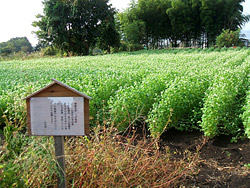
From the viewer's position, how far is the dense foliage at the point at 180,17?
35.2 meters

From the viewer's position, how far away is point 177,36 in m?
41.5

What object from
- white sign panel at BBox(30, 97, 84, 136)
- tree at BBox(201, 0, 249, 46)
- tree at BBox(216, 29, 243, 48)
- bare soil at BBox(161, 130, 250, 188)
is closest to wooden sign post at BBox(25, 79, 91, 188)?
white sign panel at BBox(30, 97, 84, 136)

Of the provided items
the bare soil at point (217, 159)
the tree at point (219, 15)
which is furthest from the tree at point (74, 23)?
the bare soil at point (217, 159)

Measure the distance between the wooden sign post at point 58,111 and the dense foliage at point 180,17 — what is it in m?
34.8

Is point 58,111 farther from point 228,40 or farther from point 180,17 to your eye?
point 180,17

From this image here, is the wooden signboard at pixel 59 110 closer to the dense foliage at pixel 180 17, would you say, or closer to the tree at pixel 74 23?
the tree at pixel 74 23

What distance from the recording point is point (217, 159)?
3615mm

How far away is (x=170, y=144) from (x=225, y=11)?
3620cm

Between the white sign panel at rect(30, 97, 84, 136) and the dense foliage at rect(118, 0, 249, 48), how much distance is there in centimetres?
3483

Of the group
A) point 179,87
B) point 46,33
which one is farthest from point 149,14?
point 179,87

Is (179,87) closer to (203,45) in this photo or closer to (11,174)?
(11,174)

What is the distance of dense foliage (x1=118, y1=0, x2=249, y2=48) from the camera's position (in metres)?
35.2

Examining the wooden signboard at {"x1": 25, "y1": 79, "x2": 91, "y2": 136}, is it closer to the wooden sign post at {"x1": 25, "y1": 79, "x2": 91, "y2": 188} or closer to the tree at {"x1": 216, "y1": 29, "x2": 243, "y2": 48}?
the wooden sign post at {"x1": 25, "y1": 79, "x2": 91, "y2": 188}

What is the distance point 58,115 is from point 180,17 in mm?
36961
